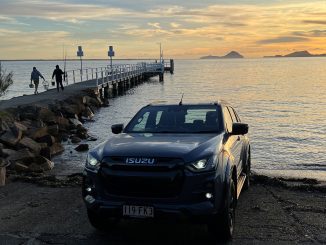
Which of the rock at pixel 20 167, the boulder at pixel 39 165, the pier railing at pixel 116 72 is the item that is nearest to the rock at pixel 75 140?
the boulder at pixel 39 165

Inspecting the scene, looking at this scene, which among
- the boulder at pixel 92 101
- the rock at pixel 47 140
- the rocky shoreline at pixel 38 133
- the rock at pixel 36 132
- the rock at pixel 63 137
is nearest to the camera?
the rocky shoreline at pixel 38 133

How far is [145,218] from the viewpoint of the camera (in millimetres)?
5609

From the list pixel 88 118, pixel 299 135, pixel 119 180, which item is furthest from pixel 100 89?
pixel 119 180

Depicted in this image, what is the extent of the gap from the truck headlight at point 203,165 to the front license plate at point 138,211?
66cm

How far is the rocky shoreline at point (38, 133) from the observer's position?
12.0m

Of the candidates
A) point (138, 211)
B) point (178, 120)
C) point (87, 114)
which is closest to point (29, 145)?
point (178, 120)

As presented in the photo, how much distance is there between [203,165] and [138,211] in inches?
36.2

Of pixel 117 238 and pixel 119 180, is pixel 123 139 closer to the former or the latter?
pixel 119 180

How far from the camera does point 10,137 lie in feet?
48.2

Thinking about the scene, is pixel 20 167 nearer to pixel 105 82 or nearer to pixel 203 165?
pixel 203 165

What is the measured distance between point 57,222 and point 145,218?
1897mm

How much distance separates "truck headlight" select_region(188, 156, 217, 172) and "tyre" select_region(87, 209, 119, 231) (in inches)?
58.0

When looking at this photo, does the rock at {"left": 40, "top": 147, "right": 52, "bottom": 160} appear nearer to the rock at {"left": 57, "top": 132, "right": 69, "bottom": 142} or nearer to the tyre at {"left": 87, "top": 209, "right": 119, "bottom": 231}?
the rock at {"left": 57, "top": 132, "right": 69, "bottom": 142}

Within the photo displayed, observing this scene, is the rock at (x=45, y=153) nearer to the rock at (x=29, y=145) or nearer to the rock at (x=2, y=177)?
the rock at (x=29, y=145)
